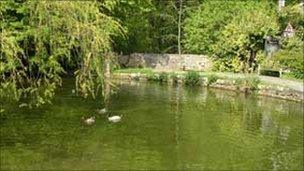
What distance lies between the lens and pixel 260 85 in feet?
127

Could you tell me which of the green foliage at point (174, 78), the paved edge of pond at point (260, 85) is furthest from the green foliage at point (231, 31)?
the green foliage at point (174, 78)

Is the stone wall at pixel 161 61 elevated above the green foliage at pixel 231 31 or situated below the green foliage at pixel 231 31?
below

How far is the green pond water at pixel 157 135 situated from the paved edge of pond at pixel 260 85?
1466 millimetres

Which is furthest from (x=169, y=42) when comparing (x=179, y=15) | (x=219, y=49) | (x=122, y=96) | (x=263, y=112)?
(x=263, y=112)

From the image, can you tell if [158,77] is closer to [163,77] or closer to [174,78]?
[163,77]

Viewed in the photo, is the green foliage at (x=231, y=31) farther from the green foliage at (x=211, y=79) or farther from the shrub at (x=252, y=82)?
the shrub at (x=252, y=82)

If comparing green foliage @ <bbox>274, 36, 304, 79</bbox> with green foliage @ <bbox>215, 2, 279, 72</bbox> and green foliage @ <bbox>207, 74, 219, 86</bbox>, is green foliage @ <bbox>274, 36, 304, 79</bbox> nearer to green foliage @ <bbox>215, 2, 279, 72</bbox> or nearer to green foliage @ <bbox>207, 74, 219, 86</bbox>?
green foliage @ <bbox>215, 2, 279, 72</bbox>

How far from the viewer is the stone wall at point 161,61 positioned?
50.1 meters

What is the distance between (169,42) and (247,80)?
18544 millimetres

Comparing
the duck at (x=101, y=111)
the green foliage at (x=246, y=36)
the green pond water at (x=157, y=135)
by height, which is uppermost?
the green foliage at (x=246, y=36)

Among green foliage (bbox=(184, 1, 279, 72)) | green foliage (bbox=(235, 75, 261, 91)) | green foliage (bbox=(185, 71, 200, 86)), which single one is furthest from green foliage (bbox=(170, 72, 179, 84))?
green foliage (bbox=(184, 1, 279, 72))

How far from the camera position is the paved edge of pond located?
36969 mm

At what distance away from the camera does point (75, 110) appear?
3056 cm

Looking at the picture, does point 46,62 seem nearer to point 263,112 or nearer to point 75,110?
point 75,110
